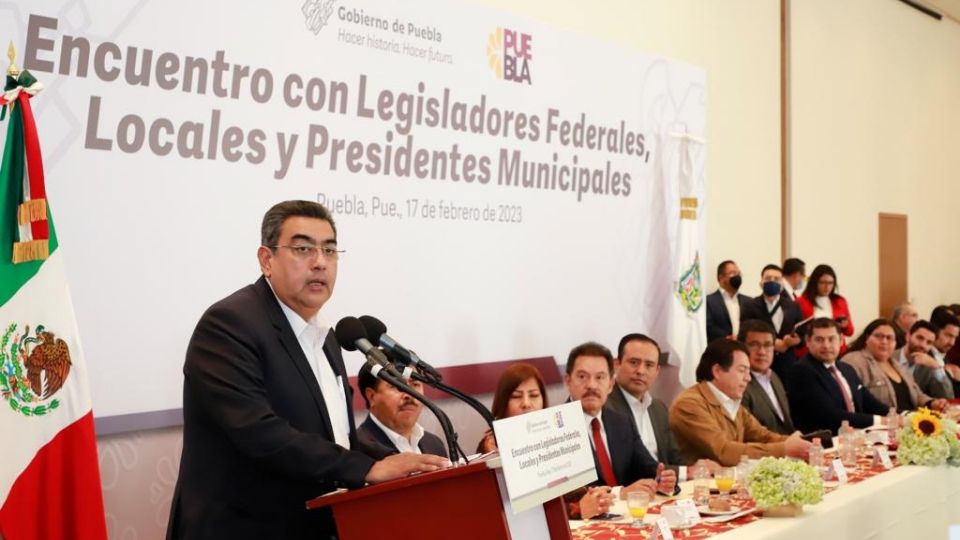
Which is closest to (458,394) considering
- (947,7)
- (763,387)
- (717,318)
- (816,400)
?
(763,387)

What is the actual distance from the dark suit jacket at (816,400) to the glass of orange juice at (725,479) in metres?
2.68

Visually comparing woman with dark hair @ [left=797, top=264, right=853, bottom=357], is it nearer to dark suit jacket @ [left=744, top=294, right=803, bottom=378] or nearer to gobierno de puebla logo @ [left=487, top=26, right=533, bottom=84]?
dark suit jacket @ [left=744, top=294, right=803, bottom=378]

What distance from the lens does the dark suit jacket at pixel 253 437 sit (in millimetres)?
2309

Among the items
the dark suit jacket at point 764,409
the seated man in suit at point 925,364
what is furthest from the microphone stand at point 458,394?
the seated man in suit at point 925,364

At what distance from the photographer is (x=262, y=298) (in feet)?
8.35

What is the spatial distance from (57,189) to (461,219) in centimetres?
218

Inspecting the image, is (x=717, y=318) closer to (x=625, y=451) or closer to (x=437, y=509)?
(x=625, y=451)

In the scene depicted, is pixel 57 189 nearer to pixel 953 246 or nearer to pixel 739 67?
pixel 739 67

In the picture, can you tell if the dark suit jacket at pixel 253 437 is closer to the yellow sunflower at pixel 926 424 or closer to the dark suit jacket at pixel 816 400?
the yellow sunflower at pixel 926 424

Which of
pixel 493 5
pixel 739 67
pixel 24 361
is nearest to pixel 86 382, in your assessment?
pixel 24 361

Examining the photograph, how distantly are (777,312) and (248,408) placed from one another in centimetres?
647

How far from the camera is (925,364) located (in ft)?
26.4

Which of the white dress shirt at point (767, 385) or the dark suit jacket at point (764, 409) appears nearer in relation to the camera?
the dark suit jacket at point (764, 409)

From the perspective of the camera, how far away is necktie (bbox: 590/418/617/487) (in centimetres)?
459
